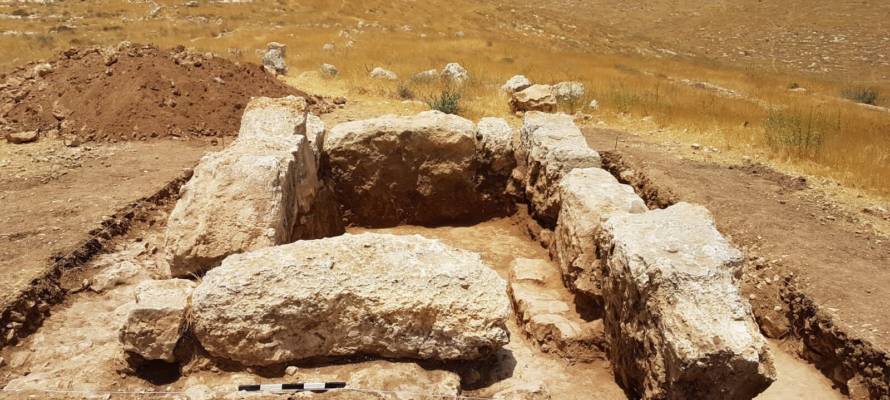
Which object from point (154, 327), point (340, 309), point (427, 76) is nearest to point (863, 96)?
point (427, 76)

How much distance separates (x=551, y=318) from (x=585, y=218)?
3.67ft

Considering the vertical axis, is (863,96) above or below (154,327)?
below

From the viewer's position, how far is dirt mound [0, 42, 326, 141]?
10.5m

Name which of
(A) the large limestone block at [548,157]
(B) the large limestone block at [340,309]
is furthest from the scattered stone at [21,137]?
(A) the large limestone block at [548,157]

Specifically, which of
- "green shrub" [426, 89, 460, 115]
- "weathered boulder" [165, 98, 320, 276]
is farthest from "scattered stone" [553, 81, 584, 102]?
"weathered boulder" [165, 98, 320, 276]

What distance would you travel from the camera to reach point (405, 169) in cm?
880

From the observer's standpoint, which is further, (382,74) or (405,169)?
(382,74)

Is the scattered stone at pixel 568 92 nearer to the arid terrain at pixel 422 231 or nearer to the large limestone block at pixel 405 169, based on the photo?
the arid terrain at pixel 422 231

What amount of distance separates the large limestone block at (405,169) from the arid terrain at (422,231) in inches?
1.3

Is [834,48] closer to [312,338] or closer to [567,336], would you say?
[567,336]

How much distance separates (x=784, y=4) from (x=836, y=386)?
4087 centimetres

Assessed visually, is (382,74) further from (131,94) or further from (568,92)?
(131,94)

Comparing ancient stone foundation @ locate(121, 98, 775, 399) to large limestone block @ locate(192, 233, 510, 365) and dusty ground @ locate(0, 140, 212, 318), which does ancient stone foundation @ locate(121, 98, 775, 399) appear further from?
dusty ground @ locate(0, 140, 212, 318)

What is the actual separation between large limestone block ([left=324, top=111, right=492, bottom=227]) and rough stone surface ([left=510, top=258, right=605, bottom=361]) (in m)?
2.19
